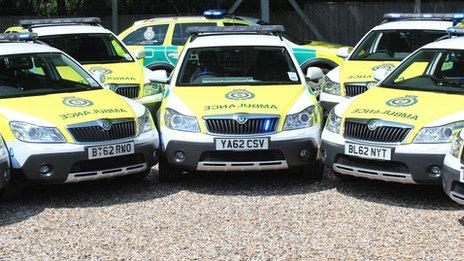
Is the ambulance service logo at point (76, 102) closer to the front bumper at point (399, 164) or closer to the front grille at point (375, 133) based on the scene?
the front bumper at point (399, 164)

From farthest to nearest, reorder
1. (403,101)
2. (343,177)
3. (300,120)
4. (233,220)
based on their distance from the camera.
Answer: (343,177) → (300,120) → (403,101) → (233,220)

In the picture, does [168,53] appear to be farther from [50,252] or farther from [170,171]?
[50,252]

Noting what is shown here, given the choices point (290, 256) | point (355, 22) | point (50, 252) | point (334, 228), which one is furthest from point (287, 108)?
point (355, 22)

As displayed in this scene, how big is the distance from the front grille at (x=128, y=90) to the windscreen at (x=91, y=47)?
0.99 m

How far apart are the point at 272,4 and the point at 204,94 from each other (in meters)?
13.3

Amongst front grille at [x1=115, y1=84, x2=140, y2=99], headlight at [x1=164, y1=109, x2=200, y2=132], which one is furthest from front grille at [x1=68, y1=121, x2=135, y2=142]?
front grille at [x1=115, y1=84, x2=140, y2=99]

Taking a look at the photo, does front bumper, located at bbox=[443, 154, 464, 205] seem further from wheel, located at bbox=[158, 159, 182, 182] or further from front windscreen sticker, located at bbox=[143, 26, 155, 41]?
front windscreen sticker, located at bbox=[143, 26, 155, 41]

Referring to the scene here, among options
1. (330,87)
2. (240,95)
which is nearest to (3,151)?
(240,95)

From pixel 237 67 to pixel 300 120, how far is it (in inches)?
52.5

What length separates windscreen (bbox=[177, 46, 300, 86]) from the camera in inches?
343

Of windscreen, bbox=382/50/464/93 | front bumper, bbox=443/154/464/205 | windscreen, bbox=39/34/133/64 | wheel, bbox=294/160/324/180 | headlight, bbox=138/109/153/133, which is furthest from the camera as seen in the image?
windscreen, bbox=39/34/133/64

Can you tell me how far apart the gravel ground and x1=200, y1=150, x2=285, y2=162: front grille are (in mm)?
332

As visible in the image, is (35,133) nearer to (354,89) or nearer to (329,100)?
(329,100)

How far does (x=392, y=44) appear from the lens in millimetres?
11461
